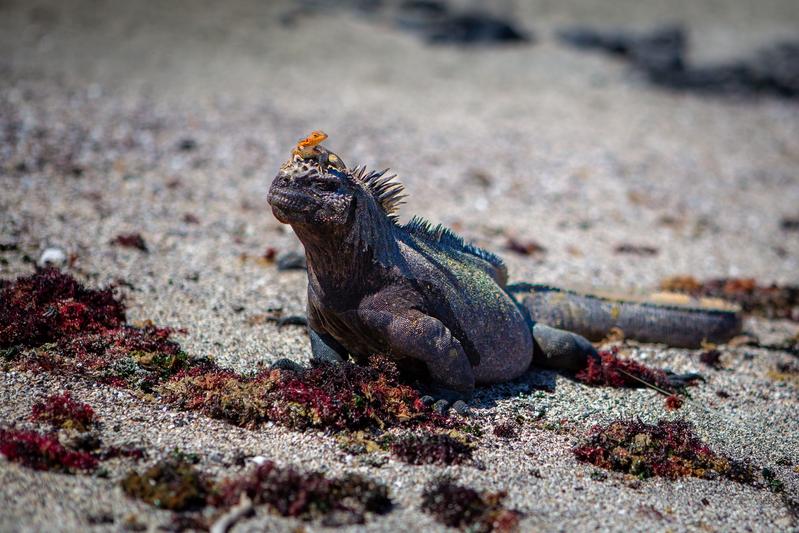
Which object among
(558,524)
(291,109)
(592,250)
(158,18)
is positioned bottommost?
(558,524)

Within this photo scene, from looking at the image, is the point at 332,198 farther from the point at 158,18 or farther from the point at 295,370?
the point at 158,18

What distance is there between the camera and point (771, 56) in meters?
19.6

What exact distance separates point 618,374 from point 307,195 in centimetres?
307

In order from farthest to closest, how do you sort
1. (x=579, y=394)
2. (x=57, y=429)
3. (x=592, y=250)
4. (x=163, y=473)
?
(x=592, y=250)
(x=579, y=394)
(x=57, y=429)
(x=163, y=473)

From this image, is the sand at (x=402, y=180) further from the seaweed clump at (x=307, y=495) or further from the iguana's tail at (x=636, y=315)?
the iguana's tail at (x=636, y=315)

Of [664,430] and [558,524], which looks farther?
[664,430]

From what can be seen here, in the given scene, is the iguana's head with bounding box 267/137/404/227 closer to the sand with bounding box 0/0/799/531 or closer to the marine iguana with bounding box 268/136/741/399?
the marine iguana with bounding box 268/136/741/399

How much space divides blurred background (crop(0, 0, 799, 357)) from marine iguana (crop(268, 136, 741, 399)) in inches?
49.1

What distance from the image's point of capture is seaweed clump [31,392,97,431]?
437cm

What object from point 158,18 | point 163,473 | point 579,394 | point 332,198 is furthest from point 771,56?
point 163,473

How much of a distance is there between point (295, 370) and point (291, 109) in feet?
31.8

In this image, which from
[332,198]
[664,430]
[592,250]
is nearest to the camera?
[332,198]

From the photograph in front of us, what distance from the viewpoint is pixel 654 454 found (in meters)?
4.89

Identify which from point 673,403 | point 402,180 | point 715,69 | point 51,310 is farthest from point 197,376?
point 715,69
